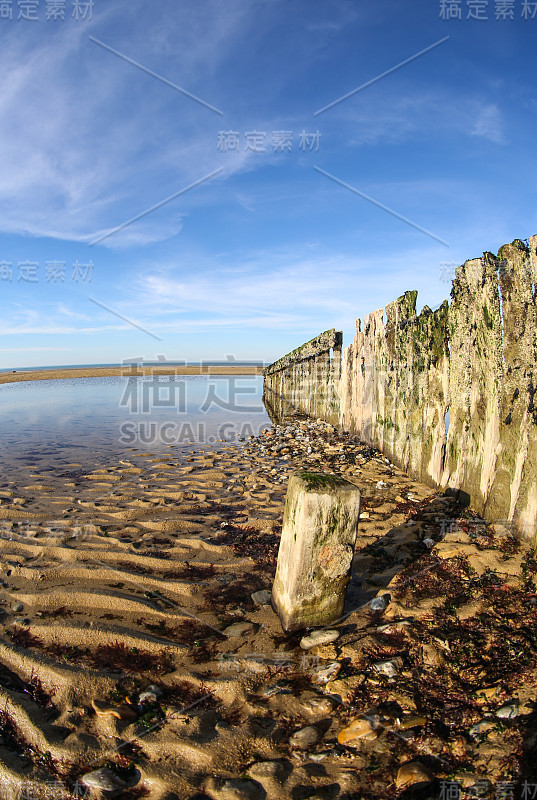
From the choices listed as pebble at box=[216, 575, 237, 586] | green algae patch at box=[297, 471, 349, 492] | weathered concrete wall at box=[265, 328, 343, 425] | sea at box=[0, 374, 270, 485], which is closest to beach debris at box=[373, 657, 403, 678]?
green algae patch at box=[297, 471, 349, 492]

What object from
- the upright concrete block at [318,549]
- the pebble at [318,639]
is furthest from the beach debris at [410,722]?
the upright concrete block at [318,549]

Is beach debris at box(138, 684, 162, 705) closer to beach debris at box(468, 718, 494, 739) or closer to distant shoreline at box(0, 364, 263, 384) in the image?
beach debris at box(468, 718, 494, 739)

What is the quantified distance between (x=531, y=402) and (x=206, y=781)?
3759mm

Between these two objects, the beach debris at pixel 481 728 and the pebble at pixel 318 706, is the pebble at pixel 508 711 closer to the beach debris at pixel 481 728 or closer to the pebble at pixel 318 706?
the beach debris at pixel 481 728

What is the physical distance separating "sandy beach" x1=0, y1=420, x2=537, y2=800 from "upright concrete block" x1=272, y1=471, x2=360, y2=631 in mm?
193

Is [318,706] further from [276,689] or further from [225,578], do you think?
[225,578]

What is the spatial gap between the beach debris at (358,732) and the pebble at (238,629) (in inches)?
43.8

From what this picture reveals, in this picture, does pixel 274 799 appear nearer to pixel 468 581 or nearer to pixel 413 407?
pixel 468 581

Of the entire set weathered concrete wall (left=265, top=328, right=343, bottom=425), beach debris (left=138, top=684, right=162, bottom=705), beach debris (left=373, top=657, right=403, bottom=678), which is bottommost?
beach debris (left=138, top=684, right=162, bottom=705)

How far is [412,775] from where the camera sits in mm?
1948

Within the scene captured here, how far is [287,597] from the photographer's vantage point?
3.22 metres

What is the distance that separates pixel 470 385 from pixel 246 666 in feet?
12.4

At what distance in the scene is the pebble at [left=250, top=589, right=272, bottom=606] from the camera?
366 centimetres

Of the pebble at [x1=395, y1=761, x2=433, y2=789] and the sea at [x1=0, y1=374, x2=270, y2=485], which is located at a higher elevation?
the sea at [x1=0, y1=374, x2=270, y2=485]
